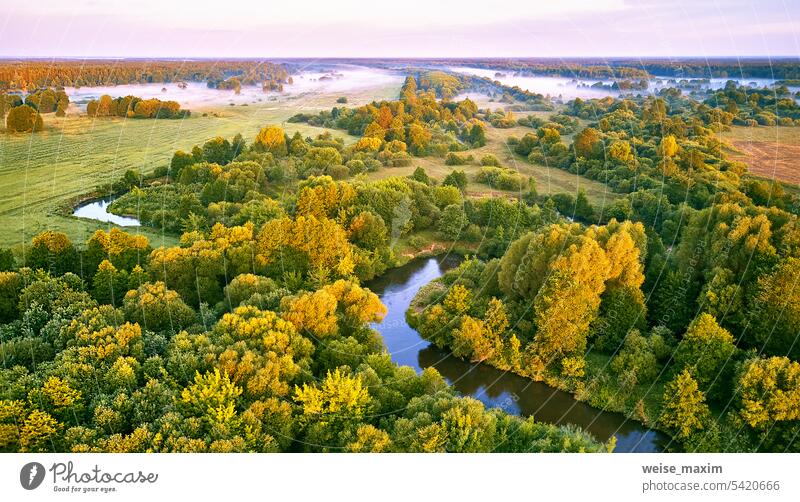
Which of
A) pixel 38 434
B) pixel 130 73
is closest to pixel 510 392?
pixel 38 434

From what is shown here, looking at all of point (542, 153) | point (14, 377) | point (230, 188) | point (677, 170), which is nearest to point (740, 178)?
point (677, 170)

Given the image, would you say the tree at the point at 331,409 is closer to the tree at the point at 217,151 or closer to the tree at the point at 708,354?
the tree at the point at 708,354

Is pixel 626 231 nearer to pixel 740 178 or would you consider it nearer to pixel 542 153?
pixel 740 178

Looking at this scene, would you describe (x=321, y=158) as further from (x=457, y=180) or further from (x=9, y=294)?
(x=9, y=294)

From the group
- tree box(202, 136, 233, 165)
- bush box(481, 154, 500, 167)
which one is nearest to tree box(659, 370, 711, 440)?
bush box(481, 154, 500, 167)

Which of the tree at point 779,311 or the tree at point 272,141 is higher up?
the tree at point 272,141

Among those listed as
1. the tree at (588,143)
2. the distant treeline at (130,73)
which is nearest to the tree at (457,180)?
the tree at (588,143)
